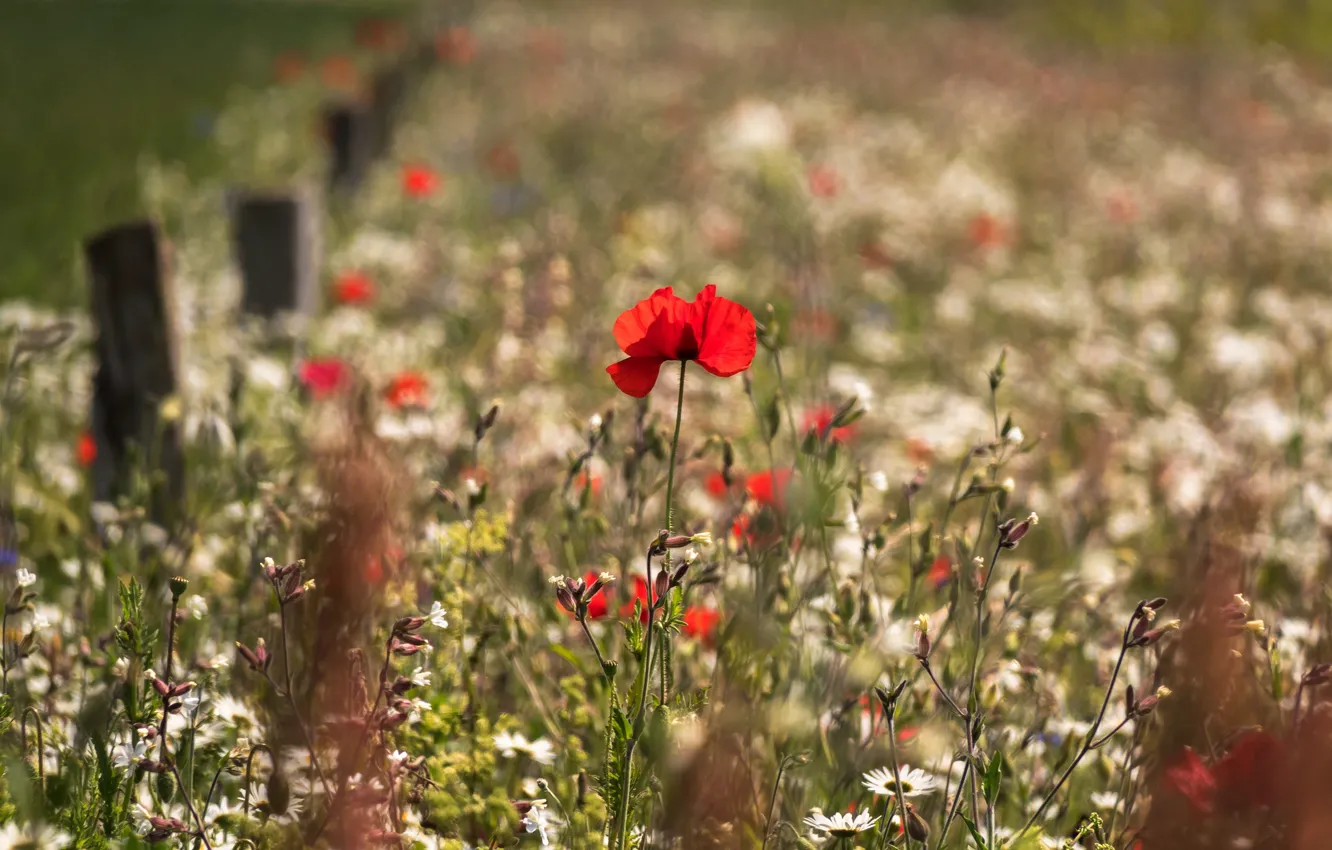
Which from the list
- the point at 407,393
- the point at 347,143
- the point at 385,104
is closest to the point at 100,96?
the point at 385,104

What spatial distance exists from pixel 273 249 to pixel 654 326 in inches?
132

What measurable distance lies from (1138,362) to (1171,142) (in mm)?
5644

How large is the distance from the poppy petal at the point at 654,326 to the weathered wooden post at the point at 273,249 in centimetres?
328

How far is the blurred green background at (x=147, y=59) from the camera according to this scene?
661cm

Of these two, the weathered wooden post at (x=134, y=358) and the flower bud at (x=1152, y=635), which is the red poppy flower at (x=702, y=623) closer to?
the flower bud at (x=1152, y=635)

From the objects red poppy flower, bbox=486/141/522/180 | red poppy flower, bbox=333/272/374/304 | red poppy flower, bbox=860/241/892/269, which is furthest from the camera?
red poppy flower, bbox=486/141/522/180

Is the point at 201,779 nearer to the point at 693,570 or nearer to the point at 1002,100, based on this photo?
the point at 693,570

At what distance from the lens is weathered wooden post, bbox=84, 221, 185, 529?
2963mm

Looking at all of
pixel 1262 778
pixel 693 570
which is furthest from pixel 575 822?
pixel 1262 778

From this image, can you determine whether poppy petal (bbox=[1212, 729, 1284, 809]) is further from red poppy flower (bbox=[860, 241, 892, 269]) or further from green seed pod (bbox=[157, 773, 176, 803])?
red poppy flower (bbox=[860, 241, 892, 269])

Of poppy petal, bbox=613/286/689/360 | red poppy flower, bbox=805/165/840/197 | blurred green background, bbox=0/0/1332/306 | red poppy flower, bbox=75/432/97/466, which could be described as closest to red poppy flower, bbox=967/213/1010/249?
red poppy flower, bbox=805/165/840/197

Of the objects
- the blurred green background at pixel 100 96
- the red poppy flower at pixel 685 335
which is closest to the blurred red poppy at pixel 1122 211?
the blurred green background at pixel 100 96

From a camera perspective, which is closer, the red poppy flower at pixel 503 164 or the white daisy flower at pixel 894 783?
the white daisy flower at pixel 894 783

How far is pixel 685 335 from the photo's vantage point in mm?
1610
